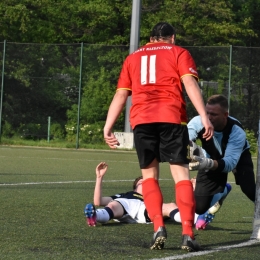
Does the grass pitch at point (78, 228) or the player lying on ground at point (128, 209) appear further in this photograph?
the player lying on ground at point (128, 209)

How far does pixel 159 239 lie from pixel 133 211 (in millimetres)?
1879

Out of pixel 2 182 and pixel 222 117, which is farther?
pixel 2 182

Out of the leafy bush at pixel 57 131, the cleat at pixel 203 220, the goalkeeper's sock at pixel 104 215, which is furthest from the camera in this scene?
the leafy bush at pixel 57 131

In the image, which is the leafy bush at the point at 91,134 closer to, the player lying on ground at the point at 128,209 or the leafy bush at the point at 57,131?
the leafy bush at the point at 57,131

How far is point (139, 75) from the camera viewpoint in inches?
246

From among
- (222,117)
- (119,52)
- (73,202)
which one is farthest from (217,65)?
(222,117)

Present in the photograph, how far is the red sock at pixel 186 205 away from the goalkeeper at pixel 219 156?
0.98 feet

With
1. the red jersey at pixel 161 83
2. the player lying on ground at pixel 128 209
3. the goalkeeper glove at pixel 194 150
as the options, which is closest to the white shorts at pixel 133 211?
the player lying on ground at pixel 128 209

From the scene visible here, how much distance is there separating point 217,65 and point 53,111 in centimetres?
556

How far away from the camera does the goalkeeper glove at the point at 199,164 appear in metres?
6.42

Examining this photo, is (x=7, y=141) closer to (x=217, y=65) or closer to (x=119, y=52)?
(x=119, y=52)

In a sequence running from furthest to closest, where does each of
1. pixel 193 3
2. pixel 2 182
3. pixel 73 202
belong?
pixel 193 3 → pixel 2 182 → pixel 73 202

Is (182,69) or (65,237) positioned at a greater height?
(182,69)

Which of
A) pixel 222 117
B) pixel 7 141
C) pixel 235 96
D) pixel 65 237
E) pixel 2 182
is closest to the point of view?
pixel 65 237
